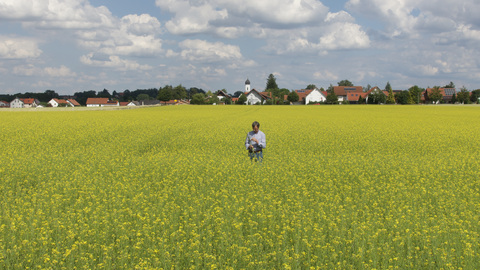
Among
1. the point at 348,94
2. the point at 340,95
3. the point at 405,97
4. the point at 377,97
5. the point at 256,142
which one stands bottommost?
the point at 256,142

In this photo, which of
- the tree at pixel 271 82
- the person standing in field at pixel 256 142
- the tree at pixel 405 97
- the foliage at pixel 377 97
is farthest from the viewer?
the tree at pixel 271 82

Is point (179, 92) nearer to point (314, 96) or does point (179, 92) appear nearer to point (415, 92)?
point (314, 96)

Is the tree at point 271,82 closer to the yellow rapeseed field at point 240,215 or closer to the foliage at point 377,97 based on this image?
the foliage at point 377,97

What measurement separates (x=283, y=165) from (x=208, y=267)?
758 centimetres

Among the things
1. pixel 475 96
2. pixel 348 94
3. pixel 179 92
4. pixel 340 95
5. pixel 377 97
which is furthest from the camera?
pixel 179 92

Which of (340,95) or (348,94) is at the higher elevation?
(348,94)

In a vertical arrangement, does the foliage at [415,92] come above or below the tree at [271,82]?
below

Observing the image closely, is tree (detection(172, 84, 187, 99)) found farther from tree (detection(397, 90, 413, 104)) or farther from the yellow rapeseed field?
the yellow rapeseed field

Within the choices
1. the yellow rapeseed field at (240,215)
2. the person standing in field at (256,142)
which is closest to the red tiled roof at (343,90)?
the yellow rapeseed field at (240,215)

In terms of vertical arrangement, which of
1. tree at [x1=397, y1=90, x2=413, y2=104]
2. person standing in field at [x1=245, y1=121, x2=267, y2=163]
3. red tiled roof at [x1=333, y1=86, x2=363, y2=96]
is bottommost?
person standing in field at [x1=245, y1=121, x2=267, y2=163]

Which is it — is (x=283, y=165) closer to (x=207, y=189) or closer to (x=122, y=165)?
(x=207, y=189)

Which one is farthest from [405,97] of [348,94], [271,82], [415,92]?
[271,82]

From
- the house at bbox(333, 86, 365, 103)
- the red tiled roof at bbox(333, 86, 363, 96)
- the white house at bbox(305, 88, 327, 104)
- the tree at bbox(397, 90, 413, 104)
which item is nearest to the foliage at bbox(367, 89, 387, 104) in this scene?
the tree at bbox(397, 90, 413, 104)

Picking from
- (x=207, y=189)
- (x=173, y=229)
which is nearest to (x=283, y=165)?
(x=207, y=189)
